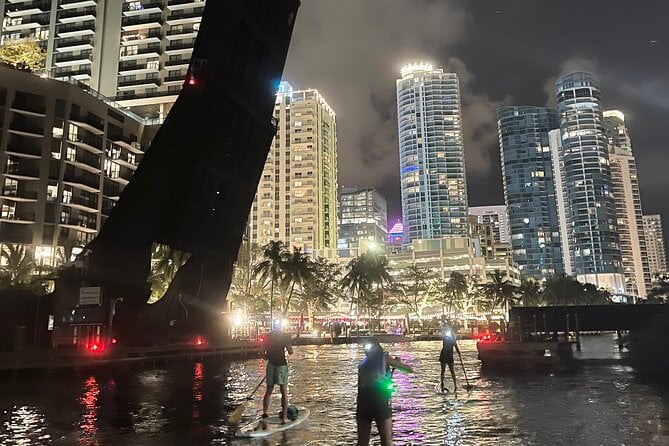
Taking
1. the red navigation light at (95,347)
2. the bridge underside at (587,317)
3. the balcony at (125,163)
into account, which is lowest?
the red navigation light at (95,347)

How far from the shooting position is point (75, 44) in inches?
4149

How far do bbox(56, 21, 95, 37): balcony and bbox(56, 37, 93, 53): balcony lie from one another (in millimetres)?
1080

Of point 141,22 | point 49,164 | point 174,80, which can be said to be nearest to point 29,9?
point 141,22

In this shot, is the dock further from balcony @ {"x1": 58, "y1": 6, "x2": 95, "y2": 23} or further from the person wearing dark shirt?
balcony @ {"x1": 58, "y1": 6, "x2": 95, "y2": 23}

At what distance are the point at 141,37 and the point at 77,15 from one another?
13.5m

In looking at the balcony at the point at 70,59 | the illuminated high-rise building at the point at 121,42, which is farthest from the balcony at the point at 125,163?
the balcony at the point at 70,59

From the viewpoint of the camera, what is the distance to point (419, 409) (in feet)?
44.5

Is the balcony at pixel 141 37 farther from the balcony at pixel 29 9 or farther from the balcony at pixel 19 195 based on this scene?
the balcony at pixel 19 195

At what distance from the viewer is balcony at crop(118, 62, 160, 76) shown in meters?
103

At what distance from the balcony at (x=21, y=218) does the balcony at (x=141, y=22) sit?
4919 centimetres

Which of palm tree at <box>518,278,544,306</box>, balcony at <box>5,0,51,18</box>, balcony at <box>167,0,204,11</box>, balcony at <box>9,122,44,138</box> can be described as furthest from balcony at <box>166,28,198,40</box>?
palm tree at <box>518,278,544,306</box>

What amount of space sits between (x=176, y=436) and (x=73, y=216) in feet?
239

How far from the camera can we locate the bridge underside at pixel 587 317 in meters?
33.0

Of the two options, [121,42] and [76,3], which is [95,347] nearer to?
[121,42]
